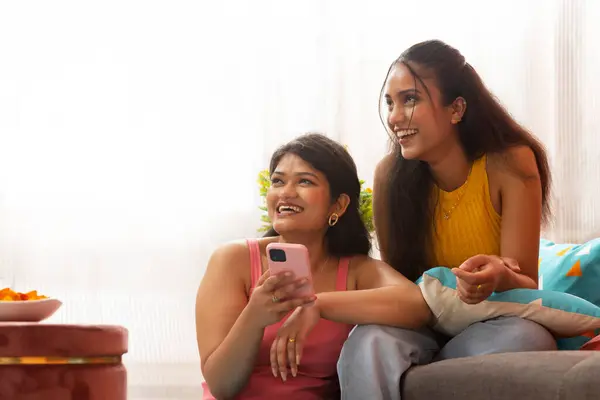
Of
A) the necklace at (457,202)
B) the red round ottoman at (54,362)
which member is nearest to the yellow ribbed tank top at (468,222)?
the necklace at (457,202)

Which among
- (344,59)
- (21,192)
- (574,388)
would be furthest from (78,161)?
(574,388)

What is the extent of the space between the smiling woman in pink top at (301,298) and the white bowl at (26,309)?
0.27 metres

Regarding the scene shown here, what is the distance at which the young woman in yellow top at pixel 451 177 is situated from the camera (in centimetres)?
164

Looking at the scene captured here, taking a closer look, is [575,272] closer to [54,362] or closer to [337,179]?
[337,179]

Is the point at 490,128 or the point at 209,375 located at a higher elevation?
the point at 490,128

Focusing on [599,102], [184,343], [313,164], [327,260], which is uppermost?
[599,102]

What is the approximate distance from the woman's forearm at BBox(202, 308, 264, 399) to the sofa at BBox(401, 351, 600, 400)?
26cm

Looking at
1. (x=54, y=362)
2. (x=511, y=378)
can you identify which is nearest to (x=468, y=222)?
(x=511, y=378)

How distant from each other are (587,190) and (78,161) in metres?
1.45

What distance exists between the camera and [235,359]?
4.82 feet

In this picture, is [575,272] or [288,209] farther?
[575,272]

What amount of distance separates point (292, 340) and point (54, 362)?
375 mm

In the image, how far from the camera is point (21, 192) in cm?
263

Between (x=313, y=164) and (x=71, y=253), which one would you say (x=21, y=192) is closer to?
(x=71, y=253)
